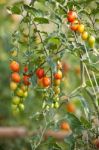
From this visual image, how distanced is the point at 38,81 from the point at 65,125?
47.5 inches

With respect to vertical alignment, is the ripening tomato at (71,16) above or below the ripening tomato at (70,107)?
above

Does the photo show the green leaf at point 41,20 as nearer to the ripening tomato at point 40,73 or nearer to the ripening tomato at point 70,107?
the ripening tomato at point 40,73

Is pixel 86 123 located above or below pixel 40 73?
below

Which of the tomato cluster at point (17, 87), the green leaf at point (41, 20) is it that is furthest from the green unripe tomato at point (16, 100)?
the green leaf at point (41, 20)

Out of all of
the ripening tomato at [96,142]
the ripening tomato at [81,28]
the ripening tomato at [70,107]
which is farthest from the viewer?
the ripening tomato at [70,107]

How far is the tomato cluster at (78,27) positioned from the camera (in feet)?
4.75

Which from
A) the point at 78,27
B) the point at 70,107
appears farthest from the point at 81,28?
the point at 70,107

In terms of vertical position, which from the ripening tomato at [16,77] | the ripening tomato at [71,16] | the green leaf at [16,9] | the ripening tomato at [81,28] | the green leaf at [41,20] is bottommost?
the ripening tomato at [16,77]

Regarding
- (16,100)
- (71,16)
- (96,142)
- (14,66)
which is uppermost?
(71,16)

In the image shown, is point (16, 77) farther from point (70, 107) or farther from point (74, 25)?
point (70, 107)

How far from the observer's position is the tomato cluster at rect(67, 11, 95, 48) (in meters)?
1.45

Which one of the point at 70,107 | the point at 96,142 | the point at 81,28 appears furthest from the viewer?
the point at 70,107

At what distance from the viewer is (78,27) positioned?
1.45 metres

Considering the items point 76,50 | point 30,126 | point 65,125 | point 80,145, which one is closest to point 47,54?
point 76,50
